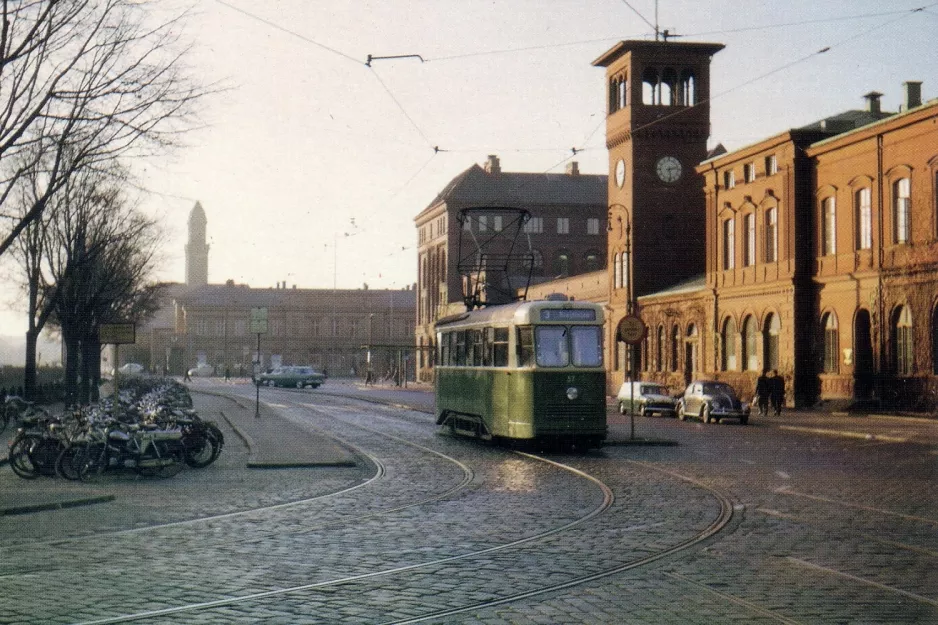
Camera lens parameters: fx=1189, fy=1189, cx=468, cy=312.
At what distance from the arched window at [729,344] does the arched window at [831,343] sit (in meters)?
6.86

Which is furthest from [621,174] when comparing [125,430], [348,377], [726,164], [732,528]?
[348,377]

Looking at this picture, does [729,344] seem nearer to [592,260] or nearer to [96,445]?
[96,445]

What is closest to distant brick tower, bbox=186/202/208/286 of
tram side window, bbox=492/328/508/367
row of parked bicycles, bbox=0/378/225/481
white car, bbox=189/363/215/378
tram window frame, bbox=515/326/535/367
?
white car, bbox=189/363/215/378

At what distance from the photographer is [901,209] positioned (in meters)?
43.5

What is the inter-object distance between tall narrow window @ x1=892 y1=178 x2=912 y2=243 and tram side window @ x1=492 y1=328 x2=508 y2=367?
954 inches

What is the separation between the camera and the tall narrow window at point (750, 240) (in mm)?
54088

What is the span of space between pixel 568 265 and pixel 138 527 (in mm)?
95613

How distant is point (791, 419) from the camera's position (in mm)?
40656

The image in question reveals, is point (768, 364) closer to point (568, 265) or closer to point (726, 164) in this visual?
point (726, 164)

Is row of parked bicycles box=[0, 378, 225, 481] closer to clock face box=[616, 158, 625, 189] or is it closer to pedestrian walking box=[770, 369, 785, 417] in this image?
pedestrian walking box=[770, 369, 785, 417]

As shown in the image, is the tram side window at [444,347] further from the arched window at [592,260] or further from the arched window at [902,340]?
the arched window at [592,260]

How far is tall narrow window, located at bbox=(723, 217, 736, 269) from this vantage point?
56.0m

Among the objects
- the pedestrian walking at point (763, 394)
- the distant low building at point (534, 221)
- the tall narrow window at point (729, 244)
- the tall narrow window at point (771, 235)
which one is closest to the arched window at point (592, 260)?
the distant low building at point (534, 221)

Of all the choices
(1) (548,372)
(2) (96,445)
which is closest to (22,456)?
(2) (96,445)
